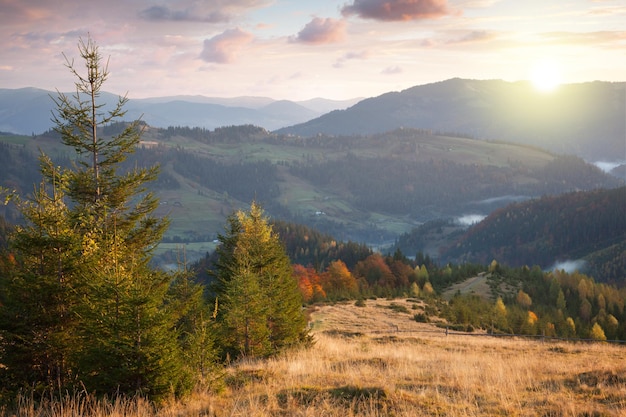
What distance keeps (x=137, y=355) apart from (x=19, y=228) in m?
6.39

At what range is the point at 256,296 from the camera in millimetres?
21766

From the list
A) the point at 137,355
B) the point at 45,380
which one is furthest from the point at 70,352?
the point at 137,355

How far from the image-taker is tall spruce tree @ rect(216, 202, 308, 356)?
71.8 feet

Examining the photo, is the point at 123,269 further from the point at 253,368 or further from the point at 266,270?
the point at 266,270

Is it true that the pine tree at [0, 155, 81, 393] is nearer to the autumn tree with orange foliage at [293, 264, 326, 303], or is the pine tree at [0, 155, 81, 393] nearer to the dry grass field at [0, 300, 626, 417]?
the dry grass field at [0, 300, 626, 417]

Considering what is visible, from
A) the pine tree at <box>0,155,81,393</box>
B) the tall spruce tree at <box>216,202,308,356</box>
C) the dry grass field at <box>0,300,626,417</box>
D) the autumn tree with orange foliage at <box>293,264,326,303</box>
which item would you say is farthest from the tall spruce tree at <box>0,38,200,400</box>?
the autumn tree with orange foliage at <box>293,264,326,303</box>

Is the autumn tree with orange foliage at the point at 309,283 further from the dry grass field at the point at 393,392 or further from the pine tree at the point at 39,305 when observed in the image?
the pine tree at the point at 39,305

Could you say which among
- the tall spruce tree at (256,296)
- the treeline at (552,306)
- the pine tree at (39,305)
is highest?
the pine tree at (39,305)

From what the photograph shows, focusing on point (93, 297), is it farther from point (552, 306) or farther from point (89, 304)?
point (552, 306)

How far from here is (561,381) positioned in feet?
46.6

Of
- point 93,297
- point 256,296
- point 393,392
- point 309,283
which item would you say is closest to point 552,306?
point 309,283

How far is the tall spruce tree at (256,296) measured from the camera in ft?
71.8

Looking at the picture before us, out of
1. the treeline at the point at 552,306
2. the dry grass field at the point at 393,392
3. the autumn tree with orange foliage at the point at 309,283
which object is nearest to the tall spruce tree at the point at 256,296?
the dry grass field at the point at 393,392

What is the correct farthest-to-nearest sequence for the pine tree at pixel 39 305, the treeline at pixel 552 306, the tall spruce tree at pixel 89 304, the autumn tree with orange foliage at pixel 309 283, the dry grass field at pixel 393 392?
the autumn tree with orange foliage at pixel 309 283 → the treeline at pixel 552 306 → the pine tree at pixel 39 305 → the tall spruce tree at pixel 89 304 → the dry grass field at pixel 393 392
